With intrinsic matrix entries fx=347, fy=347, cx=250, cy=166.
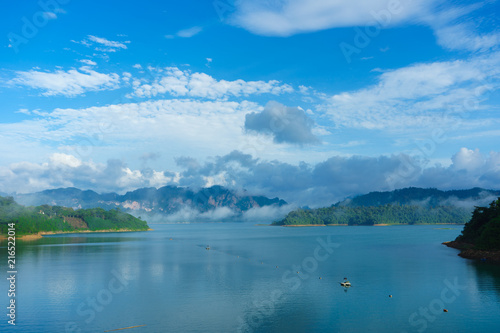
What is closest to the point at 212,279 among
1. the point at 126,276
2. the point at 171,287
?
the point at 171,287

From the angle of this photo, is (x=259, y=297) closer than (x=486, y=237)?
Yes

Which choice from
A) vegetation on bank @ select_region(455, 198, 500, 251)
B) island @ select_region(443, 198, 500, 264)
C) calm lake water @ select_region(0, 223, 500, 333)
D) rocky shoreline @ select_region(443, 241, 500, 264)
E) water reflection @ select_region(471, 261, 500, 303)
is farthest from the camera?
vegetation on bank @ select_region(455, 198, 500, 251)

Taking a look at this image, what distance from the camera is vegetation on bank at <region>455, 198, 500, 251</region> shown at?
341 ft

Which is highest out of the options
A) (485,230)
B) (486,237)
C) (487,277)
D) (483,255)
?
(485,230)

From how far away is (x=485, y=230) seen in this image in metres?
108

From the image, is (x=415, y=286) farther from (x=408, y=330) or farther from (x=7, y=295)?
(x=7, y=295)

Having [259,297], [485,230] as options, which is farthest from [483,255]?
[259,297]

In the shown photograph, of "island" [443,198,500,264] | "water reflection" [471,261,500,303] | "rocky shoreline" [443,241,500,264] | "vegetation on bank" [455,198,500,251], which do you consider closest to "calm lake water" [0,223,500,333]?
"water reflection" [471,261,500,303]

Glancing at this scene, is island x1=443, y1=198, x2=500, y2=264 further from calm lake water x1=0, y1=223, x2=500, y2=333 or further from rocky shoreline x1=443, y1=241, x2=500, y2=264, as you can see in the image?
calm lake water x1=0, y1=223, x2=500, y2=333

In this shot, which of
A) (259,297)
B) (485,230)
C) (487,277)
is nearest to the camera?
(259,297)

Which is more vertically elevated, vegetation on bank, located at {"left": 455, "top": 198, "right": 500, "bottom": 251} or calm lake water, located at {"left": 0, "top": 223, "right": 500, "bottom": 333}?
vegetation on bank, located at {"left": 455, "top": 198, "right": 500, "bottom": 251}

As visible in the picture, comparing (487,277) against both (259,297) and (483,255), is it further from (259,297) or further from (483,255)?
(259,297)

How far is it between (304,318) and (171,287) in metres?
32.8

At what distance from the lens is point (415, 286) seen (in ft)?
233
